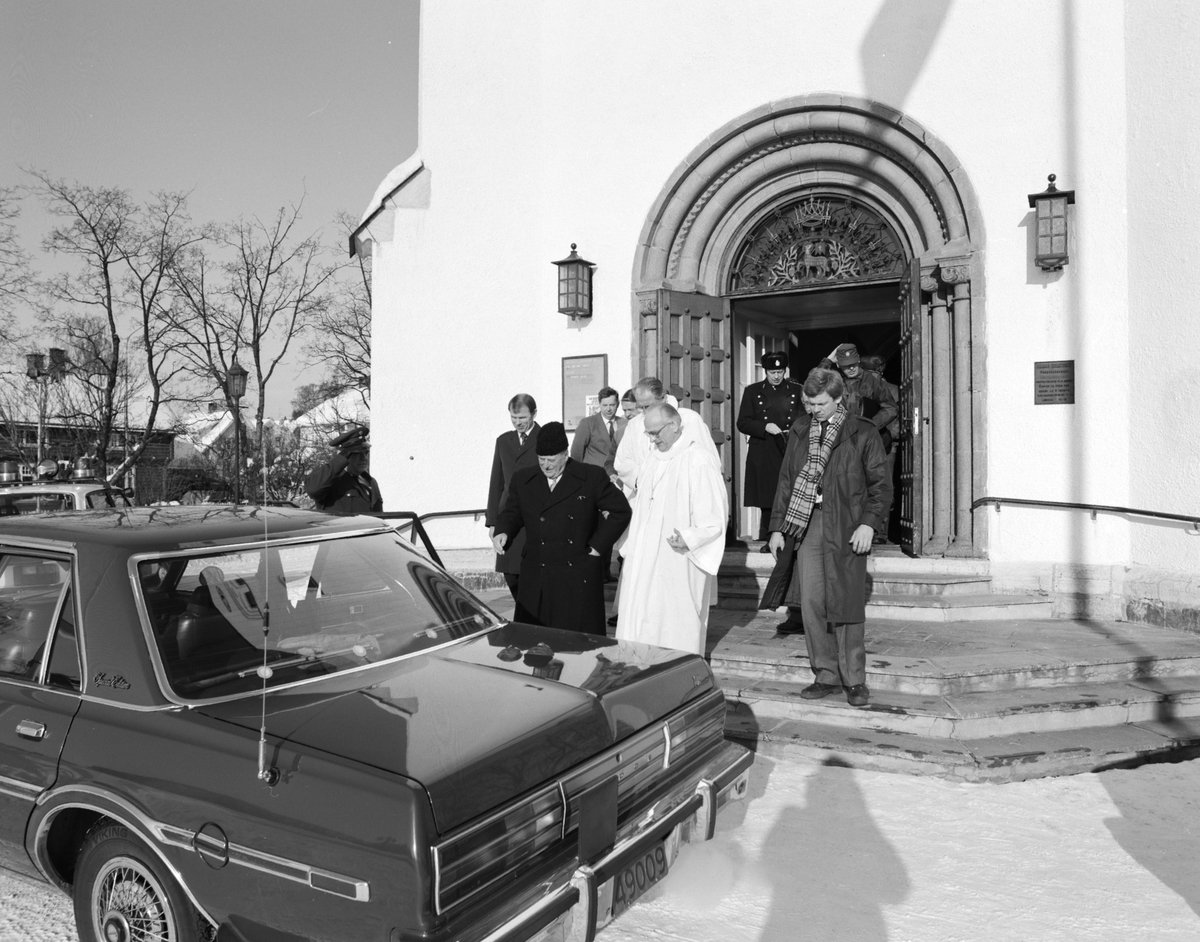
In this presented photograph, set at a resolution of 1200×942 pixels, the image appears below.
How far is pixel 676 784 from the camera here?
10.7 feet

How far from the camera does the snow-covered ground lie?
3252 mm

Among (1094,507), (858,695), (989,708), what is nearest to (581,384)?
(1094,507)

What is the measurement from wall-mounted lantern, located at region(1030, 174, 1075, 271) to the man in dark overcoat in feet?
15.1

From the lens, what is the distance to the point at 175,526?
3355 millimetres

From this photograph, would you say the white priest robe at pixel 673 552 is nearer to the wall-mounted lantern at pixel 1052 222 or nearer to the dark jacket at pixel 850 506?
the dark jacket at pixel 850 506

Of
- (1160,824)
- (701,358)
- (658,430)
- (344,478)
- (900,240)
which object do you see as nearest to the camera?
(1160,824)

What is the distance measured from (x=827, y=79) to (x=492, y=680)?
25.0 feet

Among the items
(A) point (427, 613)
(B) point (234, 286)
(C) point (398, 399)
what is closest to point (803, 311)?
(C) point (398, 399)

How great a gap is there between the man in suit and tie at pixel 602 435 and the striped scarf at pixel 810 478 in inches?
118

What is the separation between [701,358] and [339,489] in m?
4.25

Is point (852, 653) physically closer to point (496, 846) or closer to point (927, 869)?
point (927, 869)

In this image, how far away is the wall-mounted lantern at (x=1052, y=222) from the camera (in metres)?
7.82

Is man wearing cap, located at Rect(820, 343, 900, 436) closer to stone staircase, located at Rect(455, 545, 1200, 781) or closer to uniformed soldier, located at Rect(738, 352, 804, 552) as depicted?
uniformed soldier, located at Rect(738, 352, 804, 552)

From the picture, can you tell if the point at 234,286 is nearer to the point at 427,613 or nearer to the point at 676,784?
the point at 427,613
